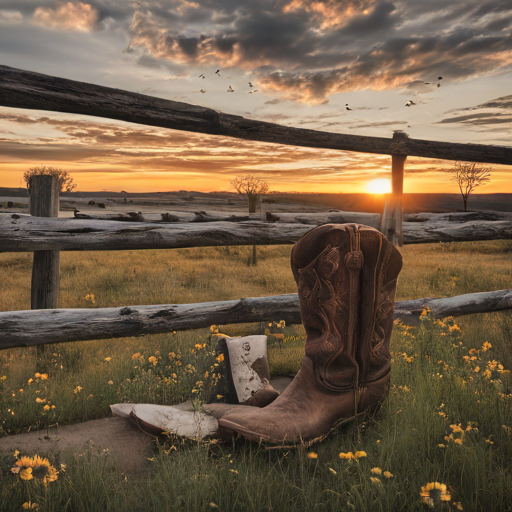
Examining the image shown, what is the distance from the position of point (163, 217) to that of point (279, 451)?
6.82 ft

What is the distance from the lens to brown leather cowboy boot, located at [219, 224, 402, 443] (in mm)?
1935

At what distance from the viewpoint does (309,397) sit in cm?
197

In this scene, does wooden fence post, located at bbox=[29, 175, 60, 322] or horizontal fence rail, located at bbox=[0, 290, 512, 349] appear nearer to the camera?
horizontal fence rail, located at bbox=[0, 290, 512, 349]

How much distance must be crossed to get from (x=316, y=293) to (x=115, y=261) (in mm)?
9073

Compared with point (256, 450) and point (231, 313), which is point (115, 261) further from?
point (256, 450)

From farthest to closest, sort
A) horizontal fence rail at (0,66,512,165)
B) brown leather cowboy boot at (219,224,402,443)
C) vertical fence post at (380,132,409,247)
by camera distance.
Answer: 1. vertical fence post at (380,132,409,247)
2. horizontal fence rail at (0,66,512,165)
3. brown leather cowboy boot at (219,224,402,443)

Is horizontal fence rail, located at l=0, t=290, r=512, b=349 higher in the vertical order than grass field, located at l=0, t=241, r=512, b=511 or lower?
higher

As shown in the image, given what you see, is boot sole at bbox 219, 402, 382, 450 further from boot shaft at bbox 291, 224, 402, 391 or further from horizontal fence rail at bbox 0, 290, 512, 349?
horizontal fence rail at bbox 0, 290, 512, 349

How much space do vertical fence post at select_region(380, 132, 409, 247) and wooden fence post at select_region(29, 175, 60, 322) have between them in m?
2.86

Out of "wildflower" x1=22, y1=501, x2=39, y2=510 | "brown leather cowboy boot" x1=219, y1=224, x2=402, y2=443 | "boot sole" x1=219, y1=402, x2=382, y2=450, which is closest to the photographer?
"wildflower" x1=22, y1=501, x2=39, y2=510

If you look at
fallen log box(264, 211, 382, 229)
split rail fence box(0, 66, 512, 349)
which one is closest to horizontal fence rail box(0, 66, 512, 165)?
split rail fence box(0, 66, 512, 349)

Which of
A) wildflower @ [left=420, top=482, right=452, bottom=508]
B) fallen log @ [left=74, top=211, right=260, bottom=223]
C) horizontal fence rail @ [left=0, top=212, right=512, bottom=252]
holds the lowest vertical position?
wildflower @ [left=420, top=482, right=452, bottom=508]

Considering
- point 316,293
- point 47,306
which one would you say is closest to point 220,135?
point 316,293

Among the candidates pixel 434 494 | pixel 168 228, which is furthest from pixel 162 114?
pixel 434 494
